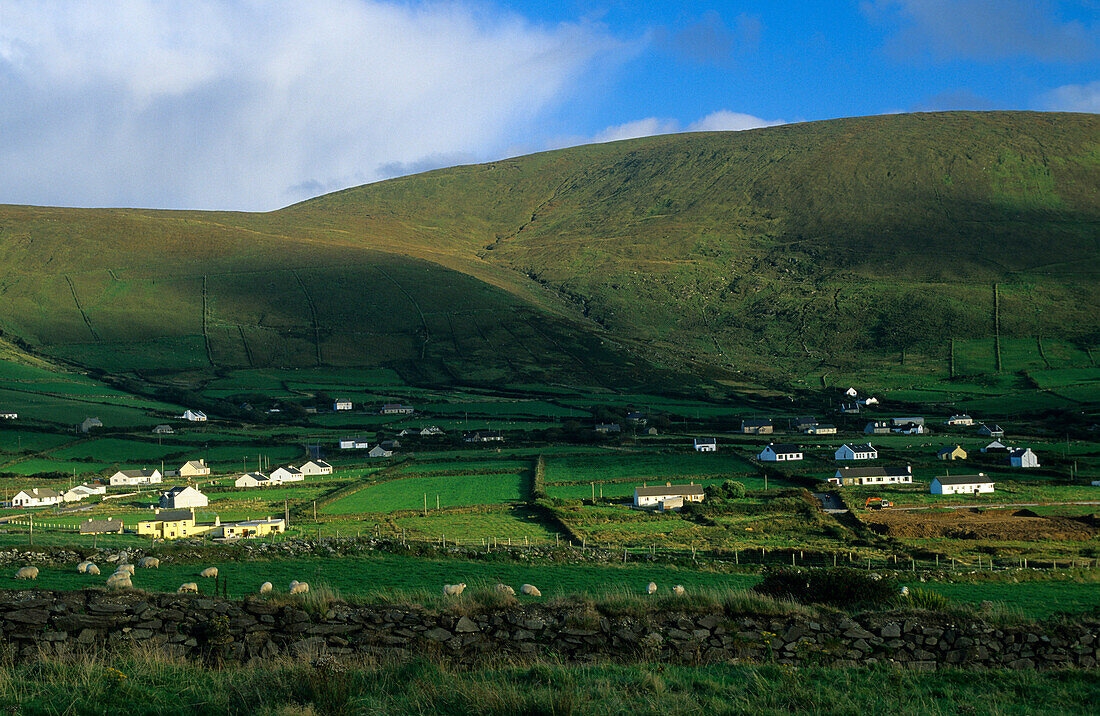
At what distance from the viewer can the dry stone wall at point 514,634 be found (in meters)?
12.4

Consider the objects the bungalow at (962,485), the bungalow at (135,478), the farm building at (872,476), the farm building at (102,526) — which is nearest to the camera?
the farm building at (102,526)

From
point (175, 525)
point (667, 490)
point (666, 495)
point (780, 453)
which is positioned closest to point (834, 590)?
point (175, 525)

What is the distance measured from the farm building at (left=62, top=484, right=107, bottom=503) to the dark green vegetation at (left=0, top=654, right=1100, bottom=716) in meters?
59.2

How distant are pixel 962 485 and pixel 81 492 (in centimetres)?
6384

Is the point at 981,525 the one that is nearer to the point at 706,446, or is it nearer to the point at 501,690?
the point at 706,446

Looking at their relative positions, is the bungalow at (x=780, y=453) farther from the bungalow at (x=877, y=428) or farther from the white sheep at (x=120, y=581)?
the white sheep at (x=120, y=581)

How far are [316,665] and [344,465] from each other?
239ft

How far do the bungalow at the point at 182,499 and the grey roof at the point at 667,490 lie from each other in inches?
1129

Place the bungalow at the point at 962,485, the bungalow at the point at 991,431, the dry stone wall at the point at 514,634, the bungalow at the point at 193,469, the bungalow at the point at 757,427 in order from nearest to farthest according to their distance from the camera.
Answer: the dry stone wall at the point at 514,634 < the bungalow at the point at 962,485 < the bungalow at the point at 193,469 < the bungalow at the point at 991,431 < the bungalow at the point at 757,427

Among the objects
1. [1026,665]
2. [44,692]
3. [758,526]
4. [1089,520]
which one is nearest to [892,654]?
[1026,665]

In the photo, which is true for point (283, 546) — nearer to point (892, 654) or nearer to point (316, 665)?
point (316, 665)

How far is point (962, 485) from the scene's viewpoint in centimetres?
6550

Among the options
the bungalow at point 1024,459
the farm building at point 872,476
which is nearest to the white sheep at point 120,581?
the farm building at point 872,476

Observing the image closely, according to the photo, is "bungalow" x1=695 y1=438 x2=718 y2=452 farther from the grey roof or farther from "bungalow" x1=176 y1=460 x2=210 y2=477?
"bungalow" x1=176 y1=460 x2=210 y2=477
